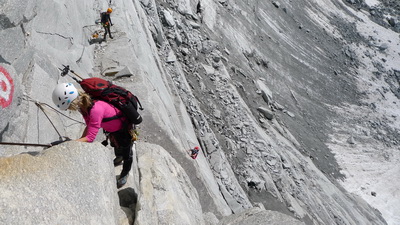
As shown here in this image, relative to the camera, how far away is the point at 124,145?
247 inches

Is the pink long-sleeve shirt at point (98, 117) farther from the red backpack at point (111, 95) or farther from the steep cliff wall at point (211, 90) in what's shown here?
the steep cliff wall at point (211, 90)

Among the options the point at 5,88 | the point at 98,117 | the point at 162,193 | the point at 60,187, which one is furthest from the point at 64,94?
the point at 162,193

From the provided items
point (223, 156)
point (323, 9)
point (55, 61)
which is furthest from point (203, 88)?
point (323, 9)

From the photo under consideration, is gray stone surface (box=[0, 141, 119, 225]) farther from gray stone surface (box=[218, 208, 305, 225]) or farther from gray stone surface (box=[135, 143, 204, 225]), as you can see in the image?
gray stone surface (box=[218, 208, 305, 225])

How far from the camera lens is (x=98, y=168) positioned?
4.83 metres

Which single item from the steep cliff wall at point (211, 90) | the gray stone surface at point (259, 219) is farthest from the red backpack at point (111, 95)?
the gray stone surface at point (259, 219)

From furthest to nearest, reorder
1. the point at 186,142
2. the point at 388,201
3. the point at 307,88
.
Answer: the point at 307,88, the point at 388,201, the point at 186,142

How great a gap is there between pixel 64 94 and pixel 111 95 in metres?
0.90

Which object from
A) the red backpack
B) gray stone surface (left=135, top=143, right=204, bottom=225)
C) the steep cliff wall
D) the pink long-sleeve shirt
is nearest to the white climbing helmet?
the pink long-sleeve shirt

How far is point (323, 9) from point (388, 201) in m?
27.0

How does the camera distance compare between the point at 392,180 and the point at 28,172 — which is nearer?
the point at 28,172

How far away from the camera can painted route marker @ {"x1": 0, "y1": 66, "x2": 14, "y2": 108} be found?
5008mm

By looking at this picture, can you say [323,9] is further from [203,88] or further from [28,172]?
[28,172]

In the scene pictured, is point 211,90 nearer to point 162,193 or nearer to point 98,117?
point 162,193
